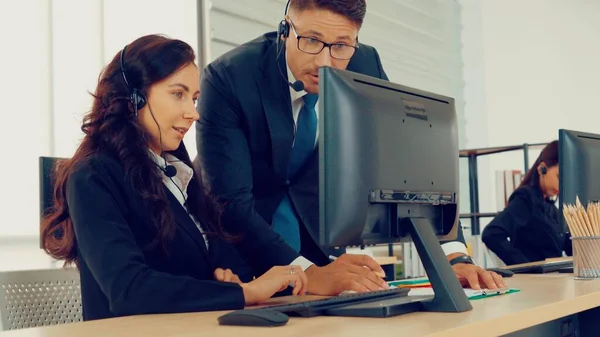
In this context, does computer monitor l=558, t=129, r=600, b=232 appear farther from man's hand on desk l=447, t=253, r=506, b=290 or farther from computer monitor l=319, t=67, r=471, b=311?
computer monitor l=319, t=67, r=471, b=311

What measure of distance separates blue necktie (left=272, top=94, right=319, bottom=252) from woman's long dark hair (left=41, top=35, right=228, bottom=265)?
0.19 meters

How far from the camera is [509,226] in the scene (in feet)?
13.9

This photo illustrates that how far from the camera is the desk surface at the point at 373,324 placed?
100 cm

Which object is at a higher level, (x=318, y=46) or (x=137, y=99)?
(x=318, y=46)

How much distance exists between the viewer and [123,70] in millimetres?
1644

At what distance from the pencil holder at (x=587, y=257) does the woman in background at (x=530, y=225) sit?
92.1 inches

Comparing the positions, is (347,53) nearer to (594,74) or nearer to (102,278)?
(102,278)

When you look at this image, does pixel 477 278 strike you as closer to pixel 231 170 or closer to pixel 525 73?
pixel 231 170

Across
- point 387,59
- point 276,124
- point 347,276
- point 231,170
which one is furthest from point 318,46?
point 387,59

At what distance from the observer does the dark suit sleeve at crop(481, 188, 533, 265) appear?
13.6ft

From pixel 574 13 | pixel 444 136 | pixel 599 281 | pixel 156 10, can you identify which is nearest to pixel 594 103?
pixel 574 13

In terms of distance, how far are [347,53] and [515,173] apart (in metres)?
3.82

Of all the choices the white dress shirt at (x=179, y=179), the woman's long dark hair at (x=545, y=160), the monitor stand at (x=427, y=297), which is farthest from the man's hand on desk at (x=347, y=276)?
the woman's long dark hair at (x=545, y=160)

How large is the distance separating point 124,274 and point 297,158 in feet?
2.12
